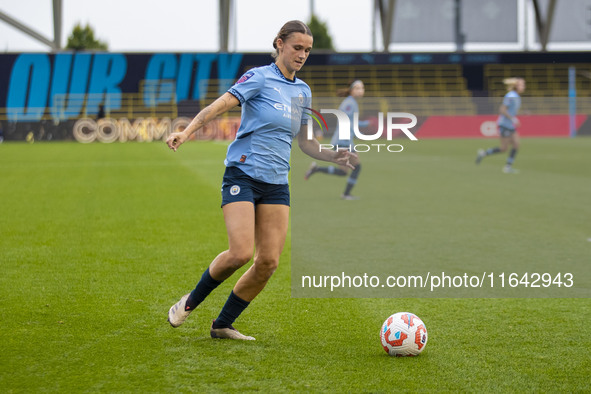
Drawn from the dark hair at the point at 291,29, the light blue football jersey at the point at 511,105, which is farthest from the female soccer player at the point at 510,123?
the dark hair at the point at 291,29

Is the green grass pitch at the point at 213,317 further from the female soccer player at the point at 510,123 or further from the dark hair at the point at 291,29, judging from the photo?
the female soccer player at the point at 510,123

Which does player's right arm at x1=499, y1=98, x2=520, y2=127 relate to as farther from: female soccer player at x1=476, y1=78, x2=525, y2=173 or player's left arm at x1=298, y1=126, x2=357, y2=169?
player's left arm at x1=298, y1=126, x2=357, y2=169

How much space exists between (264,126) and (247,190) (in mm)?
401

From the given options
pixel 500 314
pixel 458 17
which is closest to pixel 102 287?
pixel 500 314

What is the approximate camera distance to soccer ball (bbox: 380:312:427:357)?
15.3 feet

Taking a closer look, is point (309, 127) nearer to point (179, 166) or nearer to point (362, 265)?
point (362, 265)

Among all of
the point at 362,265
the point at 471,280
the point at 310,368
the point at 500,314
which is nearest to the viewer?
the point at 310,368

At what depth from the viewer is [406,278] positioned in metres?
7.01

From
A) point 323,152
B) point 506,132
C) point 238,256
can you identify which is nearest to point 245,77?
point 323,152

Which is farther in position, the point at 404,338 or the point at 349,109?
the point at 349,109

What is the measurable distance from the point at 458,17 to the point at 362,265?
126 feet

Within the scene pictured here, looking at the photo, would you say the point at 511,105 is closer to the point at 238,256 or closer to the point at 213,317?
the point at 213,317

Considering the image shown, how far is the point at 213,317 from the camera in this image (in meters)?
5.70

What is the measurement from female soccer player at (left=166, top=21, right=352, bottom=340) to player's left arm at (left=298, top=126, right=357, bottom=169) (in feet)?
0.88
